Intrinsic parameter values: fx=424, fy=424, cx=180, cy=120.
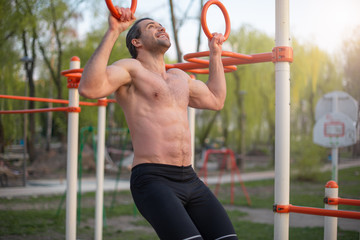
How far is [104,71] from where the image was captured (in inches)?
78.1

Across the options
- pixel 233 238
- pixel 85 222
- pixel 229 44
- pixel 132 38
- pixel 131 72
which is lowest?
pixel 85 222

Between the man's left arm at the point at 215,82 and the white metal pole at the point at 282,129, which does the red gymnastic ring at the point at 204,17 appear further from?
the white metal pole at the point at 282,129

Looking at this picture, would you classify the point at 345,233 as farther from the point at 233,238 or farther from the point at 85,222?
the point at 233,238

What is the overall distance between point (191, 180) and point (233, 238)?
14.3 inches

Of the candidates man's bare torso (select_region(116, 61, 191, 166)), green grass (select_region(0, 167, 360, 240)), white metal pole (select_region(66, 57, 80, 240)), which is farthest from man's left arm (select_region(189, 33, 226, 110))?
green grass (select_region(0, 167, 360, 240))

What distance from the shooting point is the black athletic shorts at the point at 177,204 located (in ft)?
6.51

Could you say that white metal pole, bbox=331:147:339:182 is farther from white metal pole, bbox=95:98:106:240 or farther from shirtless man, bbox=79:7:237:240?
shirtless man, bbox=79:7:237:240

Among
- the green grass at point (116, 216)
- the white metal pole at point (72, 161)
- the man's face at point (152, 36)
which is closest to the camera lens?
the man's face at point (152, 36)

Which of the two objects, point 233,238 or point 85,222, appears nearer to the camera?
point 233,238

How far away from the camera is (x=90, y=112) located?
2019cm


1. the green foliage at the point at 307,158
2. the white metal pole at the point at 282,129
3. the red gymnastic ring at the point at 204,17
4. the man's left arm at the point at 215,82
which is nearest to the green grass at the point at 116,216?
the green foliage at the point at 307,158

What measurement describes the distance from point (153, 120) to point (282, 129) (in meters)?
0.84

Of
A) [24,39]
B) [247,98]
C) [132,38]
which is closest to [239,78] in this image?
[247,98]

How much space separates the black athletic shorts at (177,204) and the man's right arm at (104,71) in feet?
1.44
